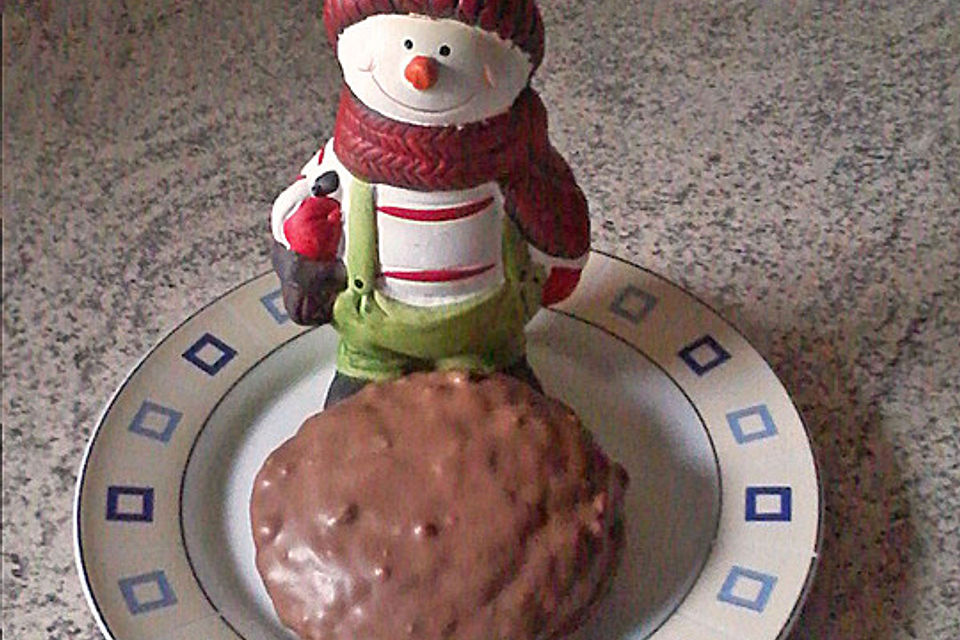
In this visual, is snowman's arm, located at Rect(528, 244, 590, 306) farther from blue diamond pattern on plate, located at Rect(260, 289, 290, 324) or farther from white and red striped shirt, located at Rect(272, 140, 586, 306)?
blue diamond pattern on plate, located at Rect(260, 289, 290, 324)

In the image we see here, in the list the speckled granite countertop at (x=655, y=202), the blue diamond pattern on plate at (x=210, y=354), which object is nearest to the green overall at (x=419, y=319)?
the blue diamond pattern on plate at (x=210, y=354)

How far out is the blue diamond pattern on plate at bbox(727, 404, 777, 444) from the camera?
81 cm

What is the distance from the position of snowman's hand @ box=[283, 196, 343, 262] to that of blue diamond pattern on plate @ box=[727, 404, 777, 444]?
0.26 metres

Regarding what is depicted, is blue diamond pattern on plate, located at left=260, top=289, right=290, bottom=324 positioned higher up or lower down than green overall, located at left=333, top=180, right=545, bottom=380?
lower down

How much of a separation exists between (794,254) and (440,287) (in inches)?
15.1

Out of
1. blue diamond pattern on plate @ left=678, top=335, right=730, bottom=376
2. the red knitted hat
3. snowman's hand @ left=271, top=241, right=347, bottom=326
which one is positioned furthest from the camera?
blue diamond pattern on plate @ left=678, top=335, right=730, bottom=376

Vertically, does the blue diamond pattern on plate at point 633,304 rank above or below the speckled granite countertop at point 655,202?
above

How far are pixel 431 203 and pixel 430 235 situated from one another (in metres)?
0.02

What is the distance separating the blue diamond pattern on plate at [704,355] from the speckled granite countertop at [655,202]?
0.09 metres

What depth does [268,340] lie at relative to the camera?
898 millimetres

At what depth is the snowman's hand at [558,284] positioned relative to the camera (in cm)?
79

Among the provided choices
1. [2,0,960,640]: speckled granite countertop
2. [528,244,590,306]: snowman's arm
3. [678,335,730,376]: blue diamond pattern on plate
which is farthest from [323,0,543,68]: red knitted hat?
[2,0,960,640]: speckled granite countertop

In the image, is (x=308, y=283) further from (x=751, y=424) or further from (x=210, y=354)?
(x=751, y=424)

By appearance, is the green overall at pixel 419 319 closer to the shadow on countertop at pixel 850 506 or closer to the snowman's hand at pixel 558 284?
the snowman's hand at pixel 558 284
